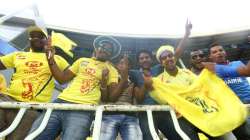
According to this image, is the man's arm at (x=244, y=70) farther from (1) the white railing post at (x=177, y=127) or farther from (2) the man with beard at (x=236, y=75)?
(1) the white railing post at (x=177, y=127)

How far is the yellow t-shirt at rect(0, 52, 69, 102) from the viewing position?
3445 mm

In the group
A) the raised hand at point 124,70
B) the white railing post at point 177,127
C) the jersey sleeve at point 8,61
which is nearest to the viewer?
the white railing post at point 177,127

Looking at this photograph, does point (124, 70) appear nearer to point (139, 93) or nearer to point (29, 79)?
point (139, 93)

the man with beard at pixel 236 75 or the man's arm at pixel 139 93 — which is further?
the man's arm at pixel 139 93

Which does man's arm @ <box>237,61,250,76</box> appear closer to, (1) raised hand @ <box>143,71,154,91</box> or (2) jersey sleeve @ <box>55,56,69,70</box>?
(1) raised hand @ <box>143,71,154,91</box>

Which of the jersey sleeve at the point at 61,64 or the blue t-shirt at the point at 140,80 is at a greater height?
the jersey sleeve at the point at 61,64

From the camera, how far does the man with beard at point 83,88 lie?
298cm

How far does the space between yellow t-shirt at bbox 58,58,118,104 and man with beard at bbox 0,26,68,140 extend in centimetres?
23

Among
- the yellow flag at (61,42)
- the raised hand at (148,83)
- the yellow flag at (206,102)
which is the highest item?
the yellow flag at (61,42)

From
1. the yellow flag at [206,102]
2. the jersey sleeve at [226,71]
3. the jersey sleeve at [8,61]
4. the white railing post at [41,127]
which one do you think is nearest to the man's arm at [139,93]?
the yellow flag at [206,102]

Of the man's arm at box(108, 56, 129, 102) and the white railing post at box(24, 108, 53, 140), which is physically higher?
the man's arm at box(108, 56, 129, 102)

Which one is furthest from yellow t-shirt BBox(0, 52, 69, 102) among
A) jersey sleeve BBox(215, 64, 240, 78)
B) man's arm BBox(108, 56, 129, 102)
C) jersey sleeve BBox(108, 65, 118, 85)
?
jersey sleeve BBox(215, 64, 240, 78)

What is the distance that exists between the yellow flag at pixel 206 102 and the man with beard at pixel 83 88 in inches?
18.9

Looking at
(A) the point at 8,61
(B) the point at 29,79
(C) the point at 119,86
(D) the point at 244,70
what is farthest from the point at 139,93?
(A) the point at 8,61
